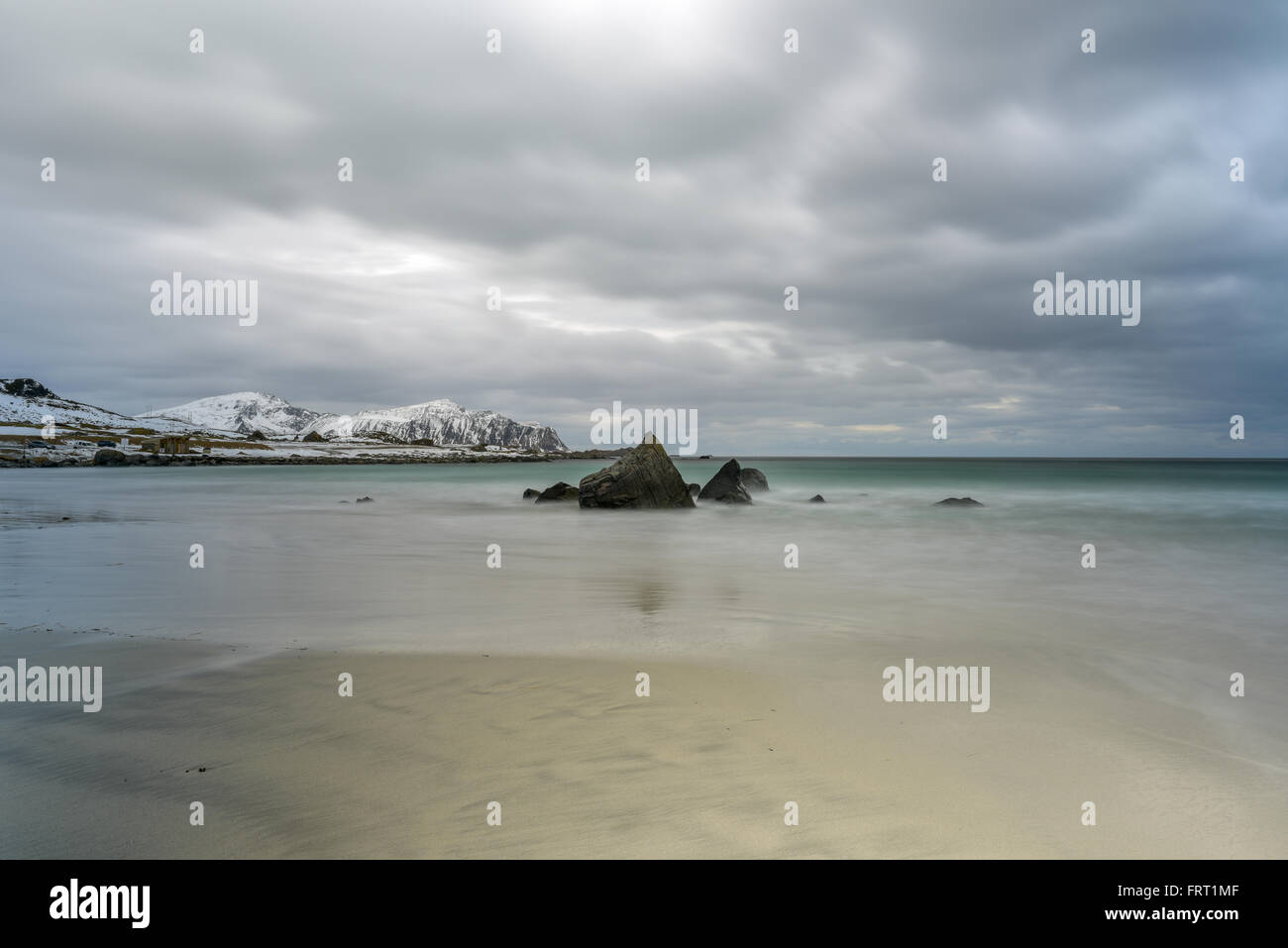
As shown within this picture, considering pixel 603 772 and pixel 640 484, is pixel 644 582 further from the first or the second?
pixel 640 484

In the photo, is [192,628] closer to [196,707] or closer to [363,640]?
[363,640]

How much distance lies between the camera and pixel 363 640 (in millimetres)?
7484

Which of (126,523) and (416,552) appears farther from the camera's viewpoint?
(126,523)

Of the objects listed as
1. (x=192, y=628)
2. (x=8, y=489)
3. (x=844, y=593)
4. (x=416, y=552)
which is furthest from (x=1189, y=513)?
(x=8, y=489)

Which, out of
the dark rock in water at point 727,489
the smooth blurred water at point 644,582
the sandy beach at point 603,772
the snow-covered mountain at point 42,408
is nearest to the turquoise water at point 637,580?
the smooth blurred water at point 644,582

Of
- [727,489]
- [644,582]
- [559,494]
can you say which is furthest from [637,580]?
[727,489]

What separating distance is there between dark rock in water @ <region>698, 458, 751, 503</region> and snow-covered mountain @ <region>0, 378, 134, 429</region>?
14610cm

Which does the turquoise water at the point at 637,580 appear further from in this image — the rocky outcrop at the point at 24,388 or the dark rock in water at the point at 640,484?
the rocky outcrop at the point at 24,388

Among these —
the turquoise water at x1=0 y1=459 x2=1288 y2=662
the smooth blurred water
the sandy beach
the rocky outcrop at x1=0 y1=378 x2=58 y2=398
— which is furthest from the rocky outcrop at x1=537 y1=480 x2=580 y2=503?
the rocky outcrop at x1=0 y1=378 x2=58 y2=398

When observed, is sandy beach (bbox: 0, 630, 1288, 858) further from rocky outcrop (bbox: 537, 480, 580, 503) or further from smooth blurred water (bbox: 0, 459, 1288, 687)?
rocky outcrop (bbox: 537, 480, 580, 503)

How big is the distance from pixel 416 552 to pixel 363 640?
881cm

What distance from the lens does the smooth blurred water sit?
8.17m

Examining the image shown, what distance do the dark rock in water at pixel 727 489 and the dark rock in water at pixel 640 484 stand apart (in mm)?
4503

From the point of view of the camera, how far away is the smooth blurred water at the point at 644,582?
8.17 meters
